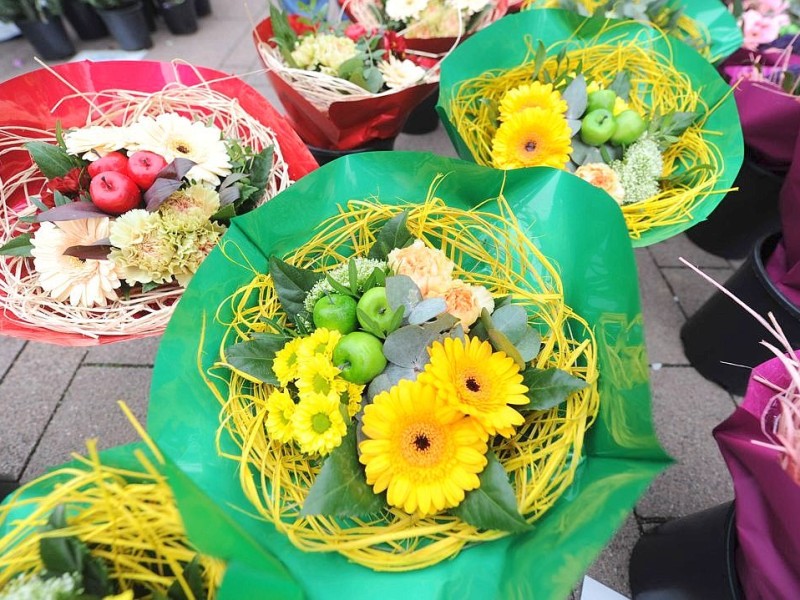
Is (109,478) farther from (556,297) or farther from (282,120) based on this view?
(282,120)

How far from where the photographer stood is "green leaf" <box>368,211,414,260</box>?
2.80 ft

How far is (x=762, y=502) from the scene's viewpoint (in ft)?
2.23

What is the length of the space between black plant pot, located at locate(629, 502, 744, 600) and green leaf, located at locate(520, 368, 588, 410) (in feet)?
1.50

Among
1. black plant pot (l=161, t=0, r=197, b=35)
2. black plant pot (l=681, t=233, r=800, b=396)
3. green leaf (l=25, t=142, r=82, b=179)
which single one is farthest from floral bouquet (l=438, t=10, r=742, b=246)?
black plant pot (l=161, t=0, r=197, b=35)

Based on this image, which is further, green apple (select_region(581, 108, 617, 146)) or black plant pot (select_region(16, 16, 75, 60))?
black plant pot (select_region(16, 16, 75, 60))

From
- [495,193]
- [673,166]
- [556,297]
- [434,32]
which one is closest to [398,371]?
[556,297]

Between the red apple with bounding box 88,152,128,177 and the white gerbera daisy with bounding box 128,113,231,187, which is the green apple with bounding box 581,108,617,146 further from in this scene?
the red apple with bounding box 88,152,128,177

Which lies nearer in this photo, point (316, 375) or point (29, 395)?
point (316, 375)

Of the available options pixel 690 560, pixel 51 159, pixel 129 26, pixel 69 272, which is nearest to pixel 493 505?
pixel 690 560

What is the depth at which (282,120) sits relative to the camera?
1181 mm

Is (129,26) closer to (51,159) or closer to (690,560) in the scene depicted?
(51,159)

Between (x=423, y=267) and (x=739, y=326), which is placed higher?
(x=423, y=267)

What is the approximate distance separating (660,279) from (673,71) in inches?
36.6

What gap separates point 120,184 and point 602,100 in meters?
1.20
